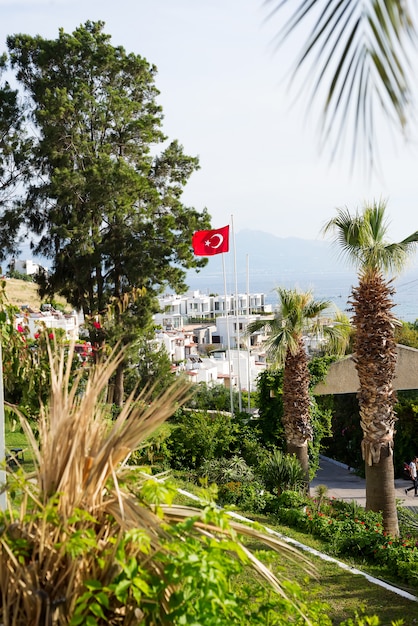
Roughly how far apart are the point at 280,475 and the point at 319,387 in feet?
13.9

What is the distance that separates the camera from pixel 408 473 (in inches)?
693

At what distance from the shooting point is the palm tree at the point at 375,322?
11156 mm

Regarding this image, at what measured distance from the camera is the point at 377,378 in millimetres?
11312

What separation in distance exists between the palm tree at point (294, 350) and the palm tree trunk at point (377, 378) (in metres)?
2.68

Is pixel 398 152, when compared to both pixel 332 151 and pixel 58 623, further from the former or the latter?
pixel 58 623

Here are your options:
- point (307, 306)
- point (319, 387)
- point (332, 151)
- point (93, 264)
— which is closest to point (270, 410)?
point (319, 387)

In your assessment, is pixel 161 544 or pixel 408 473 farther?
pixel 408 473

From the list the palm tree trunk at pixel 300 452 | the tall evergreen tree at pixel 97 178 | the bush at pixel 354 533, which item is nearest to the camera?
the bush at pixel 354 533

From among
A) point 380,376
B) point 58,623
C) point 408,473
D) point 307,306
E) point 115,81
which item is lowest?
point 408,473

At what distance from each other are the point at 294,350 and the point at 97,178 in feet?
30.3

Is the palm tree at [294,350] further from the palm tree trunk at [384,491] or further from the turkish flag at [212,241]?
the turkish flag at [212,241]

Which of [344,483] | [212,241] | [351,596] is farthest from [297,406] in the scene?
[351,596]

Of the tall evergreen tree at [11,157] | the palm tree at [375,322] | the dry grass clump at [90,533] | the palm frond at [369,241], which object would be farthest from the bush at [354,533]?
the tall evergreen tree at [11,157]

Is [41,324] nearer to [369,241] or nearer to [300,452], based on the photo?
[369,241]
